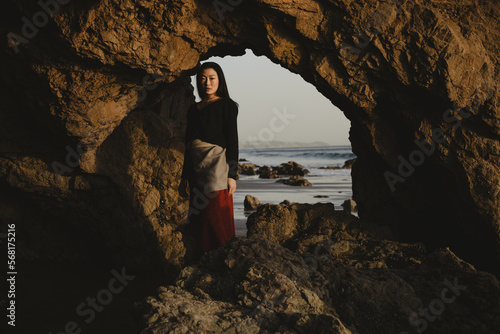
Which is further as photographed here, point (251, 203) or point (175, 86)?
point (251, 203)

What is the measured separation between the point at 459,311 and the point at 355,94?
2.46 m

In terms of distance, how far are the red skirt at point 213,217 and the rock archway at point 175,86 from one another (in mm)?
1173

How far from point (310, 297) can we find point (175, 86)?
373 cm

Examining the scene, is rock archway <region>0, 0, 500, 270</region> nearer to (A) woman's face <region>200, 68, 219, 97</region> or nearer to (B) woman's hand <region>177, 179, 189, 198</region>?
(A) woman's face <region>200, 68, 219, 97</region>

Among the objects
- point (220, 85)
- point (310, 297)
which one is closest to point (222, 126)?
point (220, 85)

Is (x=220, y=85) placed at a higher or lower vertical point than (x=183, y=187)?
higher

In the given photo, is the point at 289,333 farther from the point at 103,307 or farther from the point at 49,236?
the point at 49,236

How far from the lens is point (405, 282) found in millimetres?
3211

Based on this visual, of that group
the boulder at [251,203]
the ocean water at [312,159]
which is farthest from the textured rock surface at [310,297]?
the ocean water at [312,159]

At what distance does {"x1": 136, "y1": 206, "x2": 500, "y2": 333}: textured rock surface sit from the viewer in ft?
7.86

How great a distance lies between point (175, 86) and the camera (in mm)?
5652

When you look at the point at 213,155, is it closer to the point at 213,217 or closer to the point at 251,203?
the point at 213,217

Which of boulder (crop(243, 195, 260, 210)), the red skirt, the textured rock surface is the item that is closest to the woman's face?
the red skirt

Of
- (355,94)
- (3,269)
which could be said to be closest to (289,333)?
(355,94)
